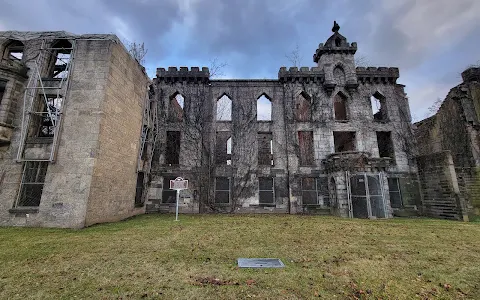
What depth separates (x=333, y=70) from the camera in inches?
700

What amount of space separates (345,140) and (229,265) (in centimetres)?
1799

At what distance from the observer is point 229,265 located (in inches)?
186

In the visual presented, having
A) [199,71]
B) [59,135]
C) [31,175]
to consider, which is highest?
[199,71]

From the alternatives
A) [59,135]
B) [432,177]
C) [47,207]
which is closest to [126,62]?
[59,135]

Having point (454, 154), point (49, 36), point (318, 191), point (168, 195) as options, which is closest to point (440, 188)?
point (454, 154)

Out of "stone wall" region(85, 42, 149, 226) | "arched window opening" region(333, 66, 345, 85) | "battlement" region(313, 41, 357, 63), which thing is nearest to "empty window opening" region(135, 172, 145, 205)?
"stone wall" region(85, 42, 149, 226)

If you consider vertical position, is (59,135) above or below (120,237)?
above

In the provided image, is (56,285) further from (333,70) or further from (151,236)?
(333,70)

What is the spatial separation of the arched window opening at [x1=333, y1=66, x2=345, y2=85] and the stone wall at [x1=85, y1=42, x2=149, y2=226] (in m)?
15.3

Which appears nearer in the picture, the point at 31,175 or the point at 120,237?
the point at 120,237

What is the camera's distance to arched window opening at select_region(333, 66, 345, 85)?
1760cm

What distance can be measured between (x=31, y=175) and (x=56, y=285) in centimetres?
885

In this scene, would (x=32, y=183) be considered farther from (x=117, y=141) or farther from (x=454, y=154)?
(x=454, y=154)

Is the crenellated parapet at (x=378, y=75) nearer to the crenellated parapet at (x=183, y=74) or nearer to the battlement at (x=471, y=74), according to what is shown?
the battlement at (x=471, y=74)
